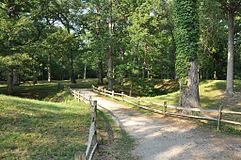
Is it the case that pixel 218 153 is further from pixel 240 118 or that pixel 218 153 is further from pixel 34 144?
pixel 240 118

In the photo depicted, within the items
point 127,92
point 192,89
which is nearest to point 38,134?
point 192,89

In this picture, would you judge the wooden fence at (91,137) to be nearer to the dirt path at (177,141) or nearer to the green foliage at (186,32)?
the dirt path at (177,141)

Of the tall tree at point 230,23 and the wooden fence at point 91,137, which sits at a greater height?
the tall tree at point 230,23

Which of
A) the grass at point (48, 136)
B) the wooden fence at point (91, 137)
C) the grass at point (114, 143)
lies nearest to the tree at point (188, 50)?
the grass at point (48, 136)

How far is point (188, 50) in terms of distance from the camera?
51.7ft

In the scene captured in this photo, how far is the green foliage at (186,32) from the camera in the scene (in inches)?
618

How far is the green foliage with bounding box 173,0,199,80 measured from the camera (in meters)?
15.7

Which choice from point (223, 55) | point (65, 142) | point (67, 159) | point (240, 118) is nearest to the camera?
point (67, 159)

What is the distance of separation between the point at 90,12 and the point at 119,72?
12751 millimetres

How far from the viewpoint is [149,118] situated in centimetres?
1669

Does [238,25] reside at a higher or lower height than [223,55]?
higher

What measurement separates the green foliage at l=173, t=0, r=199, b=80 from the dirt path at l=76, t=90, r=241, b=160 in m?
2.96

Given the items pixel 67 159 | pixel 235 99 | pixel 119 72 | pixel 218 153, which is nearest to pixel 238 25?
pixel 119 72

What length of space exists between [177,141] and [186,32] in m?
6.63
